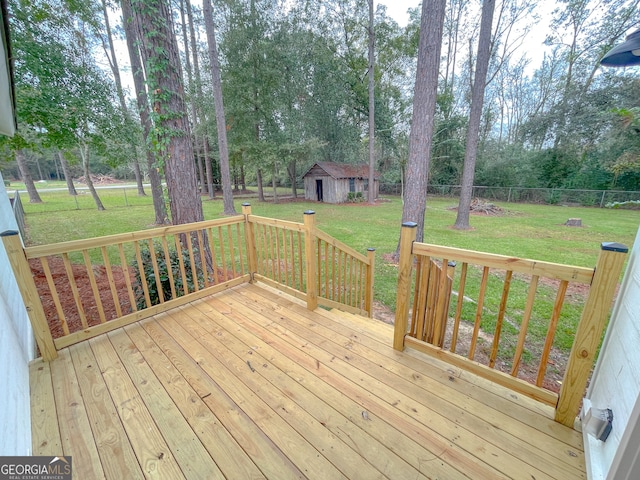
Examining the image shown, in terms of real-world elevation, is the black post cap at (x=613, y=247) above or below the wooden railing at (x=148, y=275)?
above

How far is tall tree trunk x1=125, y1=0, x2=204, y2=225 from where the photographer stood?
2.91m

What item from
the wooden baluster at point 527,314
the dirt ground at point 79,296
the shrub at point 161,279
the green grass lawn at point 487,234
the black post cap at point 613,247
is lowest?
the green grass lawn at point 487,234

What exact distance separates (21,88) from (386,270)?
253 inches

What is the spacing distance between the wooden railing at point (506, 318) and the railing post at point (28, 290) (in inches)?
109

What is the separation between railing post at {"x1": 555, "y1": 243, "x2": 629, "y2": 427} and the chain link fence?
50.6ft

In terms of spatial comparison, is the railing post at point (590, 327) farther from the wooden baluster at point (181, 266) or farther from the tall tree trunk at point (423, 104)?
the tall tree trunk at point (423, 104)

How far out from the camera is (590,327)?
56.0 inches

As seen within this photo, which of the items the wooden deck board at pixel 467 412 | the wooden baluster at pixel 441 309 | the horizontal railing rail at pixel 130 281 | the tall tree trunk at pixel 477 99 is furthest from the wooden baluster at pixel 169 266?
the tall tree trunk at pixel 477 99

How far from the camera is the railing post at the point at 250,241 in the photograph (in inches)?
133

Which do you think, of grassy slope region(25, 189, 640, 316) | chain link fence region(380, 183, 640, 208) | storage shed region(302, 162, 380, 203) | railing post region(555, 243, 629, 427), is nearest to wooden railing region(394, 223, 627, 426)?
railing post region(555, 243, 629, 427)

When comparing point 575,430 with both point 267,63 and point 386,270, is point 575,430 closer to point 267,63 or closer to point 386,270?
point 386,270

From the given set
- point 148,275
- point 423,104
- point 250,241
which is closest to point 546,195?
point 423,104

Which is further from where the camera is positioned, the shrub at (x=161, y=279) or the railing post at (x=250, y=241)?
the railing post at (x=250, y=241)

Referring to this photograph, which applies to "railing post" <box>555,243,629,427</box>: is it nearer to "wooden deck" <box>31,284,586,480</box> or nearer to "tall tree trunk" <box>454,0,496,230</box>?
"wooden deck" <box>31,284,586,480</box>
